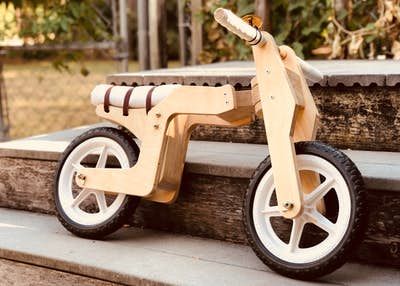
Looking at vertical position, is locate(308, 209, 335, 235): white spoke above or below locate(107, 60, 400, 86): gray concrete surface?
below

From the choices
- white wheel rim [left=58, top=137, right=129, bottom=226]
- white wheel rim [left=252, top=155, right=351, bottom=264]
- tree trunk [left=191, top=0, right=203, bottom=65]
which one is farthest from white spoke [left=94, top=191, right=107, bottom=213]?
tree trunk [left=191, top=0, right=203, bottom=65]

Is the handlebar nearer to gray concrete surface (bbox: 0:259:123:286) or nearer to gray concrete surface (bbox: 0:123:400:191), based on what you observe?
gray concrete surface (bbox: 0:123:400:191)

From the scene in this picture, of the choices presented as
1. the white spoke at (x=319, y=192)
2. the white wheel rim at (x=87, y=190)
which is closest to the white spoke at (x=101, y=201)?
the white wheel rim at (x=87, y=190)

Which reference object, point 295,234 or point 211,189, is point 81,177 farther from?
point 295,234

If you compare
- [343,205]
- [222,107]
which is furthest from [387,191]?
[222,107]

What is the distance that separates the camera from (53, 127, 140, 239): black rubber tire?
5.50 ft

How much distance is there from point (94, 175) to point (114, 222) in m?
0.13

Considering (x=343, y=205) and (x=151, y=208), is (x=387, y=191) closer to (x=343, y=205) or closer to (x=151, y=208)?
(x=343, y=205)

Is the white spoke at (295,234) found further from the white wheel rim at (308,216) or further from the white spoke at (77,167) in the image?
the white spoke at (77,167)

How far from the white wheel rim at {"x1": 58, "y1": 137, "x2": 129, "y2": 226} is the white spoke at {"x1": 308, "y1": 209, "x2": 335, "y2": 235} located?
496 mm

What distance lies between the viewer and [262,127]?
6.56 ft

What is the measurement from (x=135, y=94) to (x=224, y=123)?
9.6 inches

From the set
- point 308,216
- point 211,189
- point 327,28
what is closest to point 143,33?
point 327,28

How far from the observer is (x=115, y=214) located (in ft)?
5.51
